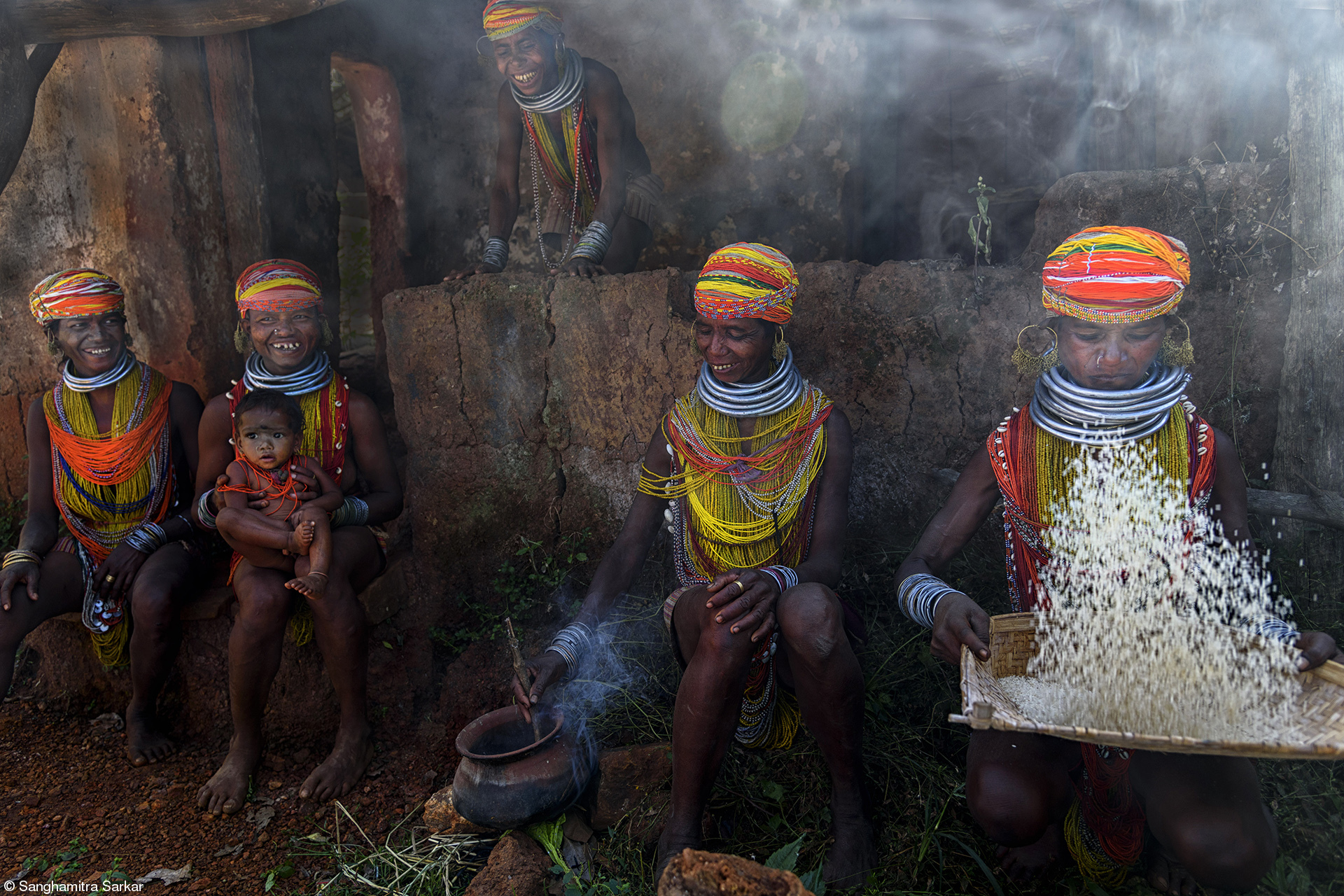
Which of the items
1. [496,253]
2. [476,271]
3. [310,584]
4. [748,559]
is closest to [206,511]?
[310,584]

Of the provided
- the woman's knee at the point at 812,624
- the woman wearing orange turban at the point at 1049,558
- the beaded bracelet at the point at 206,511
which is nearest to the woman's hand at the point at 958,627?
the woman wearing orange turban at the point at 1049,558

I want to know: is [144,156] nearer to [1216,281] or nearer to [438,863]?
[438,863]

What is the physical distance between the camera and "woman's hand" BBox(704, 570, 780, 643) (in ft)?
8.13

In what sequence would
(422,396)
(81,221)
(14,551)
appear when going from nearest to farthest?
(14,551), (422,396), (81,221)

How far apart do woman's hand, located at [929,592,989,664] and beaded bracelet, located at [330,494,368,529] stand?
7.11 ft

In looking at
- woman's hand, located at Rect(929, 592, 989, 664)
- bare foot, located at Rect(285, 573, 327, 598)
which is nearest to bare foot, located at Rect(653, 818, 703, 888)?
woman's hand, located at Rect(929, 592, 989, 664)

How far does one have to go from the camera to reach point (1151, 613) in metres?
2.30

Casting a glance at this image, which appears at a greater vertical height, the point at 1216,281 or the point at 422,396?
the point at 1216,281

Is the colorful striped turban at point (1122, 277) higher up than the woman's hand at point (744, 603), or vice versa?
the colorful striped turban at point (1122, 277)

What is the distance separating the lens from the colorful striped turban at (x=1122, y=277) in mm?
2340

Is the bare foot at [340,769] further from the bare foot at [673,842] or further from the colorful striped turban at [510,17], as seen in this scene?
the colorful striped turban at [510,17]

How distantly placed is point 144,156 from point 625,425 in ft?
8.41

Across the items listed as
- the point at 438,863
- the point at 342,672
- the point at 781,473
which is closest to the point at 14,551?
the point at 342,672

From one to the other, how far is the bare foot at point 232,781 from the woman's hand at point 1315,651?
10.6 feet
